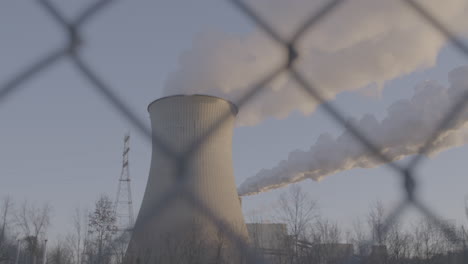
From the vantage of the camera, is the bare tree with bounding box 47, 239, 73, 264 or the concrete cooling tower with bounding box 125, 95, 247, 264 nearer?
the concrete cooling tower with bounding box 125, 95, 247, 264

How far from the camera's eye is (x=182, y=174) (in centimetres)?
61

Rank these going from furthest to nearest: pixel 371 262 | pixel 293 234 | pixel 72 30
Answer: pixel 293 234
pixel 371 262
pixel 72 30

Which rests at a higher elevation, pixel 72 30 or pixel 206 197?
pixel 206 197

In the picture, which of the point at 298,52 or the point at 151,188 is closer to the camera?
the point at 298,52

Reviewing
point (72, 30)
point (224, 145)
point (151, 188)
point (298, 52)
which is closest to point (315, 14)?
point (298, 52)

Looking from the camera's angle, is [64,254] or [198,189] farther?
[64,254]

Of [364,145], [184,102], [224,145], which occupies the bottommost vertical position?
[364,145]

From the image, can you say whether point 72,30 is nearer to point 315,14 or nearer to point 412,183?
point 315,14

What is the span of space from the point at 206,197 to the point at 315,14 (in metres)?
6.40

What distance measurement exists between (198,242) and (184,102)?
258cm

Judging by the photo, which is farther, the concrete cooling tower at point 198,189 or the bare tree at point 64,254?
the bare tree at point 64,254

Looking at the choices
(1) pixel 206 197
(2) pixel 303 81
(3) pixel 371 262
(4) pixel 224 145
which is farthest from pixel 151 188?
(2) pixel 303 81

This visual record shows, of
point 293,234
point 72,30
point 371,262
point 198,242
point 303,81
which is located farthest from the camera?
point 293,234

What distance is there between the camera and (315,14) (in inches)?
26.3
